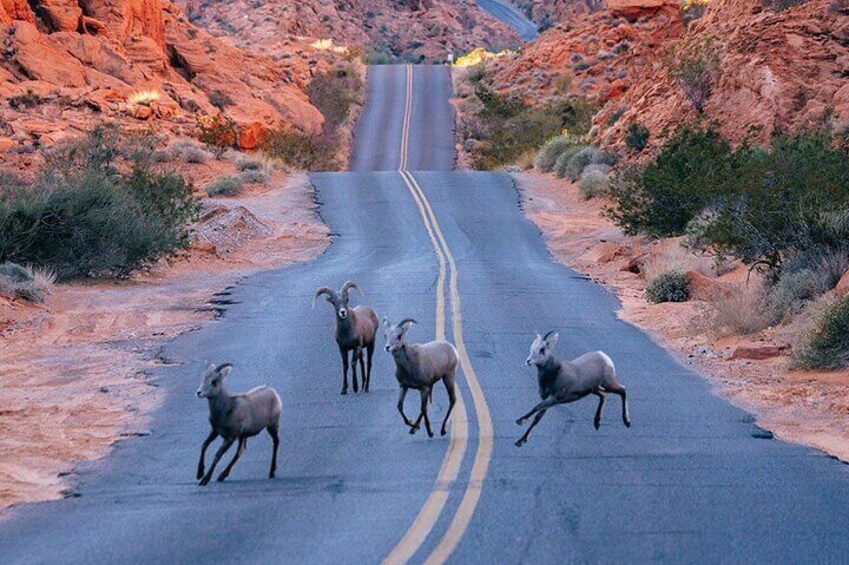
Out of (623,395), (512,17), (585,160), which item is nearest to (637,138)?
(585,160)

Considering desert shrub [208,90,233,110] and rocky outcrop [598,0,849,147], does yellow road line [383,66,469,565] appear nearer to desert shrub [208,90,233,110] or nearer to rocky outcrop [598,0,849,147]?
rocky outcrop [598,0,849,147]

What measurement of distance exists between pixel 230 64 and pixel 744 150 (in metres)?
40.6

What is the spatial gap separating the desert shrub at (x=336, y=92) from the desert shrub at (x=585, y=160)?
2607cm

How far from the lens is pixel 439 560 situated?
27.2 ft

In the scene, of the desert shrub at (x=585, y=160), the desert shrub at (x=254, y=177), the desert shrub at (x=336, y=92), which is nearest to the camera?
the desert shrub at (x=254, y=177)

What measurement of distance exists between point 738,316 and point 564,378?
27.4 feet

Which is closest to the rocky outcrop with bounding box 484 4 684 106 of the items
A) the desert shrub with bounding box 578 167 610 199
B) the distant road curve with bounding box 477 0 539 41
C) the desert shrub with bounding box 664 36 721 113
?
the desert shrub with bounding box 664 36 721 113

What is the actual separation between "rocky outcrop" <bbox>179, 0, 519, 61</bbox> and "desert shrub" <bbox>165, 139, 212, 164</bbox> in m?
39.7

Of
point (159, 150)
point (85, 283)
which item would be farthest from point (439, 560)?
point (159, 150)

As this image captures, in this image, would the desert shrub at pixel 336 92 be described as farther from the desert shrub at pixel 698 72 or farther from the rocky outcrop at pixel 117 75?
the desert shrub at pixel 698 72

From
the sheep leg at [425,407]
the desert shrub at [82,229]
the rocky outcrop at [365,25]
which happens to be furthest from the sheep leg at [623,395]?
the rocky outcrop at [365,25]

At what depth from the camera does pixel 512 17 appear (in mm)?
137625

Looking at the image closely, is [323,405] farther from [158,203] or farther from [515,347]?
[158,203]

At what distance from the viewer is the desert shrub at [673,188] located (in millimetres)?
32844
